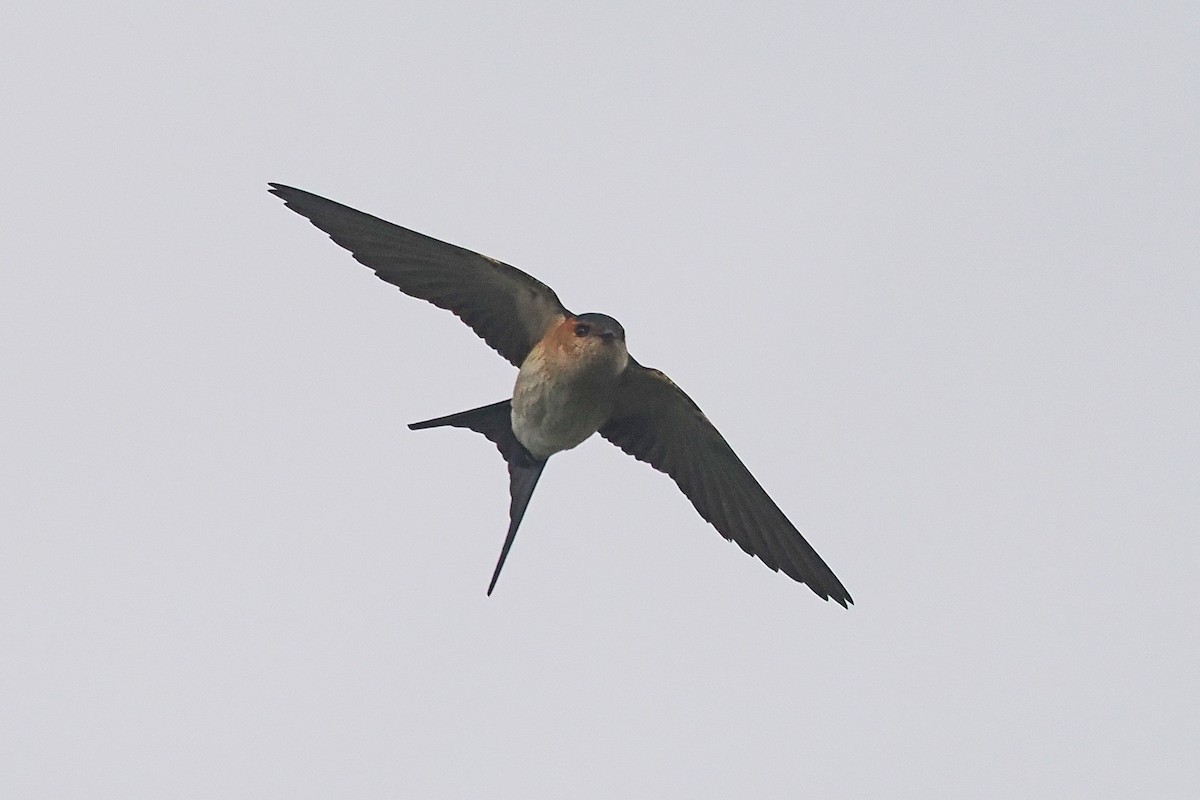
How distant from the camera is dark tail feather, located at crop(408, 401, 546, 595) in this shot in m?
11.0

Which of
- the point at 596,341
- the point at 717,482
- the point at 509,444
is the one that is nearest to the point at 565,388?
the point at 596,341

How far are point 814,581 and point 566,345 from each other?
199cm

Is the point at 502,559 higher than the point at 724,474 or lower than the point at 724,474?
lower

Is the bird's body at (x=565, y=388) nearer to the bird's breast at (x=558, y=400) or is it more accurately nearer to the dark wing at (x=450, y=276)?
the bird's breast at (x=558, y=400)

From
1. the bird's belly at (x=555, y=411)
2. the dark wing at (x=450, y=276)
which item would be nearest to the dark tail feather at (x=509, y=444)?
the bird's belly at (x=555, y=411)

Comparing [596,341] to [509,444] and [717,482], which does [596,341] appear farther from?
[717,482]

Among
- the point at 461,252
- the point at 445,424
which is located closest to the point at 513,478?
the point at 445,424

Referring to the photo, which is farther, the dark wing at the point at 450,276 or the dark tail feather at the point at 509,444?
the dark tail feather at the point at 509,444

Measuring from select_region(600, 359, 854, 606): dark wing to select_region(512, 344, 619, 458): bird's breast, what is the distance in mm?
318

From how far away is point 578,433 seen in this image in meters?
10.8

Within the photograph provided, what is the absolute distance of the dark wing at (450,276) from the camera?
34.6 feet

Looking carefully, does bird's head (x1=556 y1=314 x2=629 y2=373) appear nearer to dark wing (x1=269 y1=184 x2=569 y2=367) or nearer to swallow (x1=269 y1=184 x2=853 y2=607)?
swallow (x1=269 y1=184 x2=853 y2=607)

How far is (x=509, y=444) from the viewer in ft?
36.4

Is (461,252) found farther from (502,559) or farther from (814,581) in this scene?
(814,581)
